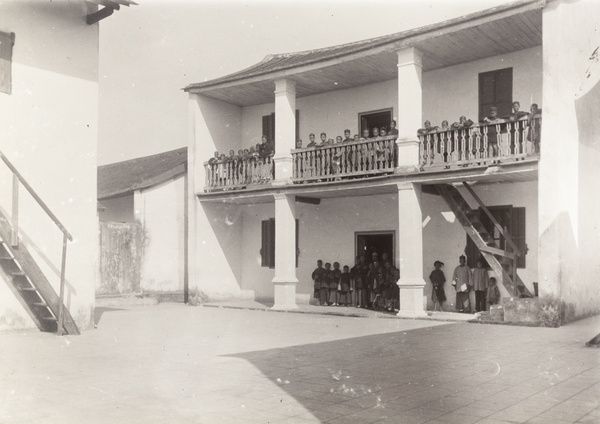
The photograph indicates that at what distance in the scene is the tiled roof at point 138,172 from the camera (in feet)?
69.3

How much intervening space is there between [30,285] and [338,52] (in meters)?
11.0

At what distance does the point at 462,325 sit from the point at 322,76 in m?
7.86

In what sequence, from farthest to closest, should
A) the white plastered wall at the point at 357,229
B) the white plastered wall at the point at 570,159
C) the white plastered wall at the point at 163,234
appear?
the white plastered wall at the point at 163,234 < the white plastered wall at the point at 357,229 < the white plastered wall at the point at 570,159

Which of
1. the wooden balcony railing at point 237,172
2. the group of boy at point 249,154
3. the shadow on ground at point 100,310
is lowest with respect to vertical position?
the shadow on ground at point 100,310

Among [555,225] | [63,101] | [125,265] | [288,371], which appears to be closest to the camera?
[288,371]

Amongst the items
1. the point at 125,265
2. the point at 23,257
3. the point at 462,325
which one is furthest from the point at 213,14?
the point at 125,265

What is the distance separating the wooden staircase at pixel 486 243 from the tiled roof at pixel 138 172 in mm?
9285

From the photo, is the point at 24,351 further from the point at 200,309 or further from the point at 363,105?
the point at 363,105

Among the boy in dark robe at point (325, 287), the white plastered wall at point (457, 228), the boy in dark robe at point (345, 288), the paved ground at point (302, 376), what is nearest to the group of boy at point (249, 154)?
the boy in dark robe at point (325, 287)

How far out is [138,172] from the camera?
87.1 feet

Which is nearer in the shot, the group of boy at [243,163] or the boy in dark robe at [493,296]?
the boy in dark robe at [493,296]

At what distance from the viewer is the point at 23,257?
10.2 meters

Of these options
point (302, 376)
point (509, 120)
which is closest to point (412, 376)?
point (302, 376)

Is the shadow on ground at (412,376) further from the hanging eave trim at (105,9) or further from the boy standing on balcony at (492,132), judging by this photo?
the hanging eave trim at (105,9)
